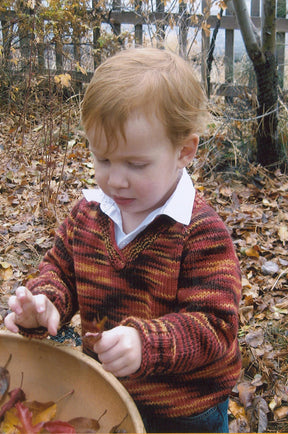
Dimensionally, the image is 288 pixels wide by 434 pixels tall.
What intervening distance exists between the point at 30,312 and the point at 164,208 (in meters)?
0.44

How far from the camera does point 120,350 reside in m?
1.02

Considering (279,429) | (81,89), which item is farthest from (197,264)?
(81,89)

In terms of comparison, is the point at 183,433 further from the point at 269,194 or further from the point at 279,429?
the point at 269,194

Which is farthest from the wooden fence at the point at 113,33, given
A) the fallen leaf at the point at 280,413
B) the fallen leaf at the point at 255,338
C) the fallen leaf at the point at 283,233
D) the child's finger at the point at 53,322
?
the child's finger at the point at 53,322

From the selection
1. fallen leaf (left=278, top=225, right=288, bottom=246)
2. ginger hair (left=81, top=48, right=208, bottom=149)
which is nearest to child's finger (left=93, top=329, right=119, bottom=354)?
ginger hair (left=81, top=48, right=208, bottom=149)

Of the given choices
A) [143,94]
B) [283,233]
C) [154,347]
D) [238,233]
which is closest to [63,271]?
[154,347]

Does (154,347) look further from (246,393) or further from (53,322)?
(246,393)

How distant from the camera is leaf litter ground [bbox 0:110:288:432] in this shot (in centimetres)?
194

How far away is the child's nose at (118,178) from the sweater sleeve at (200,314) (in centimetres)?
25

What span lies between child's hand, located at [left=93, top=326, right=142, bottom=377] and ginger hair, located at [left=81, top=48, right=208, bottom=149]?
43 cm

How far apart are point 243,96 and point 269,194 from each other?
90cm

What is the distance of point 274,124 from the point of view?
3.73 metres

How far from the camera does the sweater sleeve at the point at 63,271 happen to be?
1.44 meters

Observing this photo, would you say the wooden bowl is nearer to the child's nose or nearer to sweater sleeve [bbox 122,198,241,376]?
sweater sleeve [bbox 122,198,241,376]
